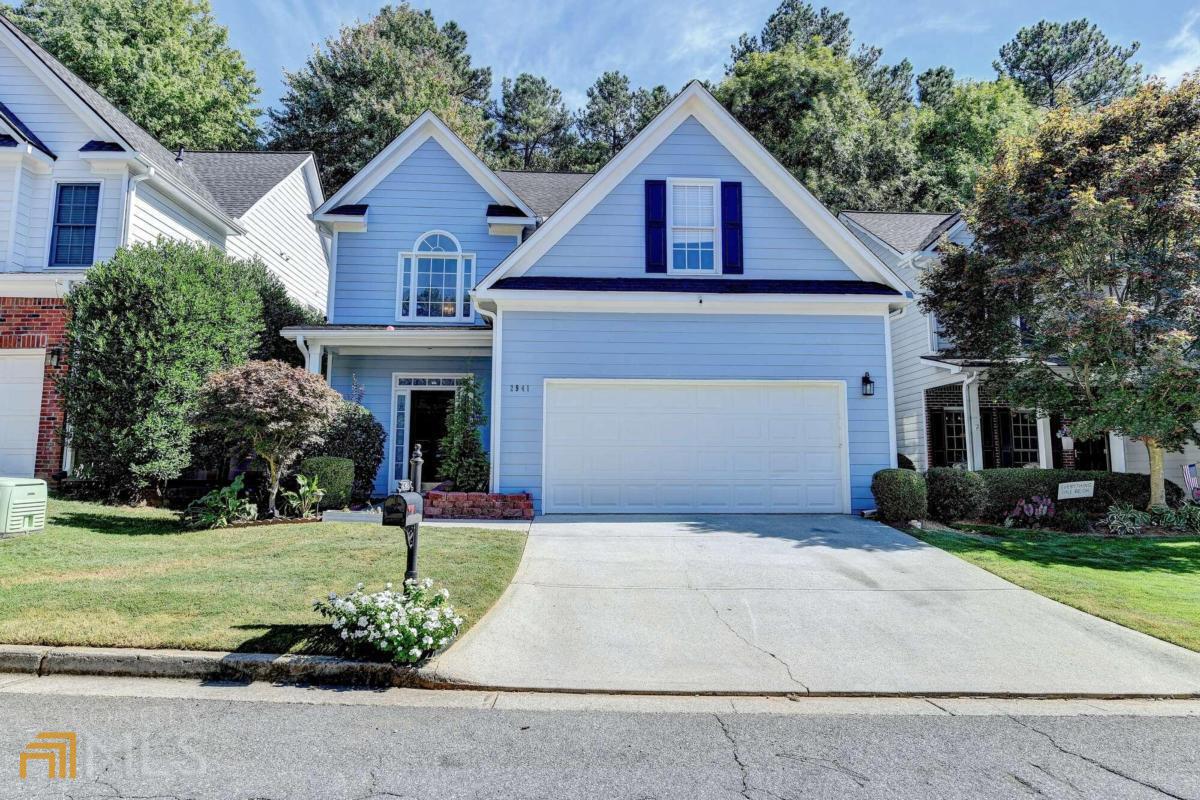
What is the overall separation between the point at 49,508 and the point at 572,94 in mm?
38553

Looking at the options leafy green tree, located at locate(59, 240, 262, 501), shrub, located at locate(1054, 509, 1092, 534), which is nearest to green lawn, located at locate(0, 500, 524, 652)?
leafy green tree, located at locate(59, 240, 262, 501)

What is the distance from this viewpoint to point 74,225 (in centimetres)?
1234

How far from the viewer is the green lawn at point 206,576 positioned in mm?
4883

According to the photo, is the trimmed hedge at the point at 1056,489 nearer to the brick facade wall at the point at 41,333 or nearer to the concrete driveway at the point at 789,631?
the concrete driveway at the point at 789,631


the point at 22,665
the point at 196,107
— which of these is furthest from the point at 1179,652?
the point at 196,107

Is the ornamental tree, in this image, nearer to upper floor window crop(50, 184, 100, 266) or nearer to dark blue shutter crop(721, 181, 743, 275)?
upper floor window crop(50, 184, 100, 266)

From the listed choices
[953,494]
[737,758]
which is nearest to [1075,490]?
[953,494]

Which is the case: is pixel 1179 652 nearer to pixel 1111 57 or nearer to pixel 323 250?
pixel 323 250

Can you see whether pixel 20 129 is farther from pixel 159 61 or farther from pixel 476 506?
pixel 159 61

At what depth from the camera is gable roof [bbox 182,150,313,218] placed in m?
16.2

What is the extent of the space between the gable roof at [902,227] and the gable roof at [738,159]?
6437mm

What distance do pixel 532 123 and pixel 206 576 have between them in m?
37.0

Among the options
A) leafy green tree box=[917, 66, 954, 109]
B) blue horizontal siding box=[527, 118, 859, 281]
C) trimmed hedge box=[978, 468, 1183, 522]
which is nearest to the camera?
trimmed hedge box=[978, 468, 1183, 522]

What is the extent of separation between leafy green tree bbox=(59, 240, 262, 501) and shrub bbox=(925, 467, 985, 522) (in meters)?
12.3
